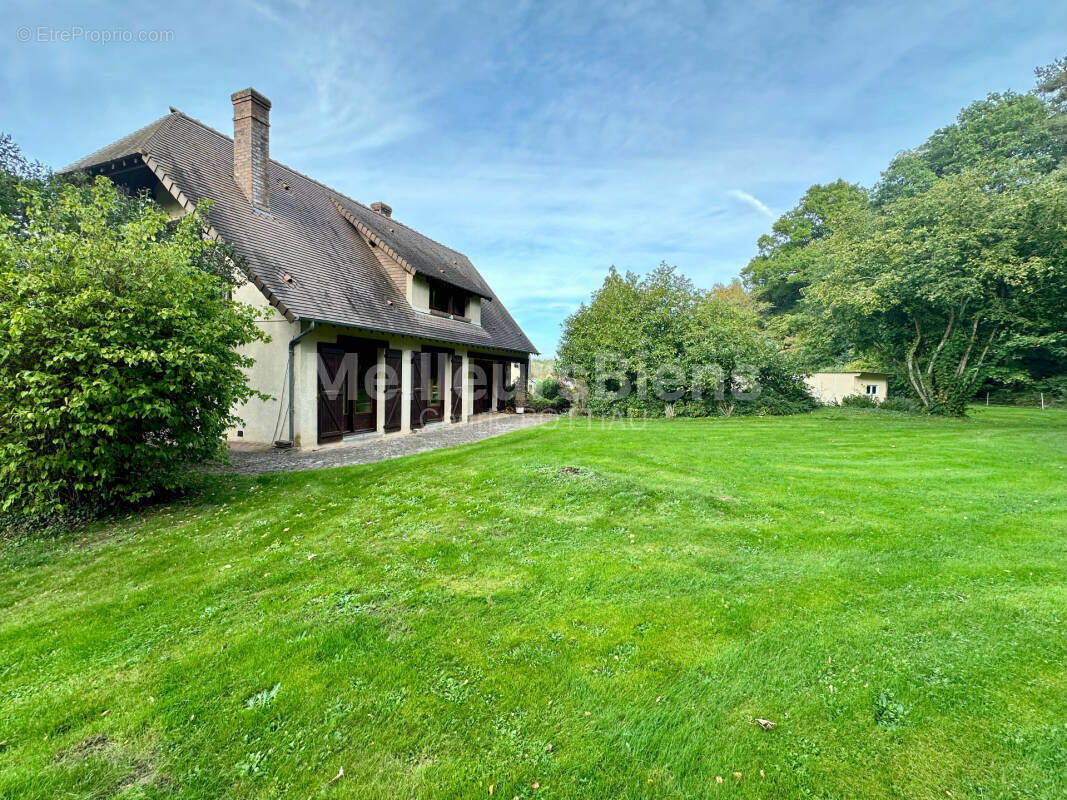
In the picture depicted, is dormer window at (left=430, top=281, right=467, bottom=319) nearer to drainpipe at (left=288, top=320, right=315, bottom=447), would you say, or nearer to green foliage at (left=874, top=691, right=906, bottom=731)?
drainpipe at (left=288, top=320, right=315, bottom=447)

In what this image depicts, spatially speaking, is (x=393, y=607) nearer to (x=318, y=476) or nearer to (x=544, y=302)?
(x=318, y=476)

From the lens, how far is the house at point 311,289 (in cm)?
931

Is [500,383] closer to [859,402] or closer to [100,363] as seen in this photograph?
[100,363]

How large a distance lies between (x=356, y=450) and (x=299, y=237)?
6176 mm

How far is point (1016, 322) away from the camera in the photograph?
50.0ft

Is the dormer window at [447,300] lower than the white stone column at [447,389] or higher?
higher

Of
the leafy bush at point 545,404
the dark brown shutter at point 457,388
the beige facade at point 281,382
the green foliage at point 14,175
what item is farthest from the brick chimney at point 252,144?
the leafy bush at point 545,404

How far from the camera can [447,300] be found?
15.0 metres

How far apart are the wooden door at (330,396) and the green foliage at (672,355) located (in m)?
9.57

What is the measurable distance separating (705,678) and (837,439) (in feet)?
35.7

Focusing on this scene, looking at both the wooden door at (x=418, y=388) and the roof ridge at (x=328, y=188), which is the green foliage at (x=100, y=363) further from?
the roof ridge at (x=328, y=188)

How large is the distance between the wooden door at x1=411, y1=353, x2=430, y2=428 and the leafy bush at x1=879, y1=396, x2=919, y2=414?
2003cm

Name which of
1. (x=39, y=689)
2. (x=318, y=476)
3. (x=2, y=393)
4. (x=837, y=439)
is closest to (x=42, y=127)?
(x=2, y=393)

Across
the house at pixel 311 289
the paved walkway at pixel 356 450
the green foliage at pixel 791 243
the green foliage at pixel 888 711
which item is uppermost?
the green foliage at pixel 791 243
